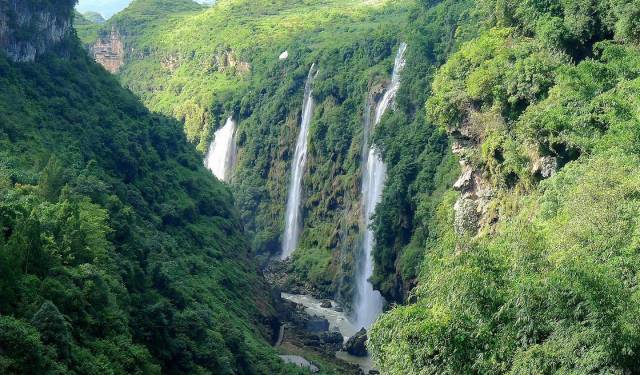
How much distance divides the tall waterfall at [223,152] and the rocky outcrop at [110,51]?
3793cm

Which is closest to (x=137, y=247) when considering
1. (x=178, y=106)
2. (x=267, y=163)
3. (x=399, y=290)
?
(x=399, y=290)

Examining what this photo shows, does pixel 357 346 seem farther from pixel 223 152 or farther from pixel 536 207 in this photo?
pixel 223 152

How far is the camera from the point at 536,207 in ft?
102

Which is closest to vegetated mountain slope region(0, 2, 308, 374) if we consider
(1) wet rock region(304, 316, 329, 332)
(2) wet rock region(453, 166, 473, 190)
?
(1) wet rock region(304, 316, 329, 332)

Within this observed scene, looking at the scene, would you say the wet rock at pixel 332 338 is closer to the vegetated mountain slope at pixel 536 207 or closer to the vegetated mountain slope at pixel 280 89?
the vegetated mountain slope at pixel 280 89

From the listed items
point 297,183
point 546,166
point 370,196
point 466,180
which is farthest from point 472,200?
point 297,183

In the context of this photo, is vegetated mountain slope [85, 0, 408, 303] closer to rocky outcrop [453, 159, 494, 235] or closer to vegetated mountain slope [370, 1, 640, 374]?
rocky outcrop [453, 159, 494, 235]

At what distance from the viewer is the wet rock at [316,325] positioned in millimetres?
55906

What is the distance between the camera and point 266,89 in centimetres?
9850

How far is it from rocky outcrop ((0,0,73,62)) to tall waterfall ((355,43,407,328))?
2206 cm

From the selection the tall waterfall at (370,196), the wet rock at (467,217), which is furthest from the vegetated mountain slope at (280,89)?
the wet rock at (467,217)

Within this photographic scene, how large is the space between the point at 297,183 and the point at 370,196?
17115 millimetres

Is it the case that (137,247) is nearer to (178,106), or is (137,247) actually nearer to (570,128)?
(570,128)

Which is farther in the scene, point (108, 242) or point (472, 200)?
point (472, 200)
